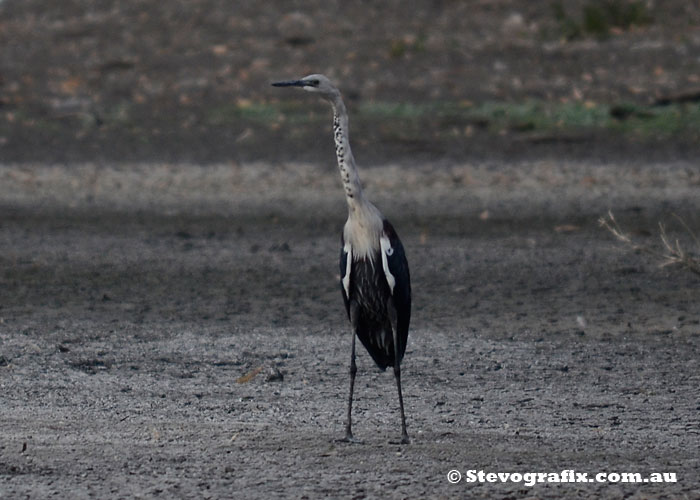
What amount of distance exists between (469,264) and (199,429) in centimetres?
411

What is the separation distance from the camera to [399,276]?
5.20 metres

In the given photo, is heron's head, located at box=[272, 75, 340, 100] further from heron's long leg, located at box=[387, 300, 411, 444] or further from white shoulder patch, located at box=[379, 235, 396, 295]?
heron's long leg, located at box=[387, 300, 411, 444]

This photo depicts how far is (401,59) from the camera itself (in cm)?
1684

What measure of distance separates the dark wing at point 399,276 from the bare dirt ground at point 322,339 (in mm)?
467

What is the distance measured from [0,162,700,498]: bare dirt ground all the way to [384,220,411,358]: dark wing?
0.47m

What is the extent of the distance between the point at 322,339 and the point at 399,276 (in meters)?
1.89

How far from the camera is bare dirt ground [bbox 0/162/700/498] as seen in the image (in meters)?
4.80

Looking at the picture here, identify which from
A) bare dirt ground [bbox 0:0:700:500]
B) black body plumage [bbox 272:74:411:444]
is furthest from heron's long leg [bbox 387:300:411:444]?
bare dirt ground [bbox 0:0:700:500]

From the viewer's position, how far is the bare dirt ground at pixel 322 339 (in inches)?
189

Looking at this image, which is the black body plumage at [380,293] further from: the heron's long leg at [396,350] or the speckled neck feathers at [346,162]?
the speckled neck feathers at [346,162]

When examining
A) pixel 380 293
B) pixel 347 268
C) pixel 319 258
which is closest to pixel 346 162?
pixel 347 268

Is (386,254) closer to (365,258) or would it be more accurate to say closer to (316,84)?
(365,258)

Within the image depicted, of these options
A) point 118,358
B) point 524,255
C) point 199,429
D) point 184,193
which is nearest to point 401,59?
point 184,193

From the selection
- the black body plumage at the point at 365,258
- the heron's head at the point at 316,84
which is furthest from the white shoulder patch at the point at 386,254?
the heron's head at the point at 316,84
